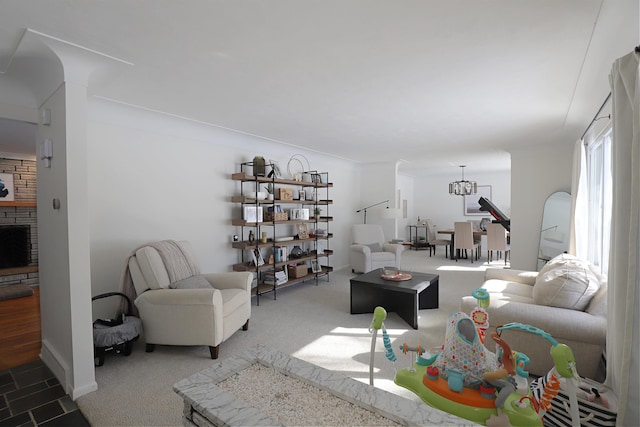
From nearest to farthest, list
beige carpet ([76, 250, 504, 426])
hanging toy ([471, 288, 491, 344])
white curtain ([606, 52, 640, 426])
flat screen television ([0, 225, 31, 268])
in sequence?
white curtain ([606, 52, 640, 426])
hanging toy ([471, 288, 491, 344])
beige carpet ([76, 250, 504, 426])
flat screen television ([0, 225, 31, 268])

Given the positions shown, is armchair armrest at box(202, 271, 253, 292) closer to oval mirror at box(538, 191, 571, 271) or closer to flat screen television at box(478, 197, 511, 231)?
oval mirror at box(538, 191, 571, 271)

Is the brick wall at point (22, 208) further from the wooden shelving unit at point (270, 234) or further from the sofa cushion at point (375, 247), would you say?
the sofa cushion at point (375, 247)

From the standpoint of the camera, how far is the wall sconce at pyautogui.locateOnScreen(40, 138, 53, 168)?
2438mm

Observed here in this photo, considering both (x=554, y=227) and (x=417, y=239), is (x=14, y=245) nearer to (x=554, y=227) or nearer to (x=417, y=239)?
(x=554, y=227)

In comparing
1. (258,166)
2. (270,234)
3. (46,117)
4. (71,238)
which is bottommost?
(270,234)

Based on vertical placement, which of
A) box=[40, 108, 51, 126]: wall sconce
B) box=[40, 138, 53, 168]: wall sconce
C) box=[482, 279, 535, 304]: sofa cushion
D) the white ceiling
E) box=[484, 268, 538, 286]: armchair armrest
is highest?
the white ceiling

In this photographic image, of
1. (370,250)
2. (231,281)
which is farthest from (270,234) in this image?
(370,250)

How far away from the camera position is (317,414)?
979mm

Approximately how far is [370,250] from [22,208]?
19.1 ft

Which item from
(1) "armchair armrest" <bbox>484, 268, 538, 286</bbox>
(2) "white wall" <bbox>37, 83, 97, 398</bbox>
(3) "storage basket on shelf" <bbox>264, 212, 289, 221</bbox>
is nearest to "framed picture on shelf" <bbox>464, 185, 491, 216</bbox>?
(1) "armchair armrest" <bbox>484, 268, 538, 286</bbox>

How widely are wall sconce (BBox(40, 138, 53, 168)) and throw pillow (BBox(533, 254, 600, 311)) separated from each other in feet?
13.2

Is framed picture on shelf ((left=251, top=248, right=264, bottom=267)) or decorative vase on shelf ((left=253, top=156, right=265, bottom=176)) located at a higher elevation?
decorative vase on shelf ((left=253, top=156, right=265, bottom=176))

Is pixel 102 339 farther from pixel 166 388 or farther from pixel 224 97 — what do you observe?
pixel 224 97

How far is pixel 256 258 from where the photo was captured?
4457mm
